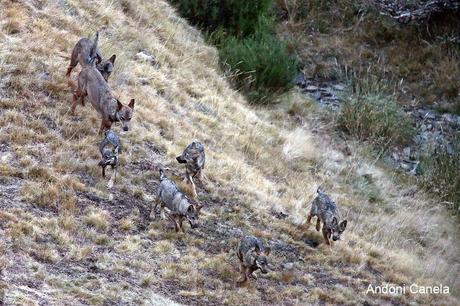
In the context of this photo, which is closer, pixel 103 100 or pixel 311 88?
pixel 103 100

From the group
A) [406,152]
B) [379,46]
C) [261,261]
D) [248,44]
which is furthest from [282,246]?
[379,46]

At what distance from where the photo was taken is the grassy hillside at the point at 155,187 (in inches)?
308

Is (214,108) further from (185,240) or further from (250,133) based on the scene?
(185,240)

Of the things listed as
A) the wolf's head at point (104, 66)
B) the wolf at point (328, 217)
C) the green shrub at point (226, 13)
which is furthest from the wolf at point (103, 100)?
the green shrub at point (226, 13)

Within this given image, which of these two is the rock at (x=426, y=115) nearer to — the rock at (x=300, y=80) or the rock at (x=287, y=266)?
the rock at (x=300, y=80)

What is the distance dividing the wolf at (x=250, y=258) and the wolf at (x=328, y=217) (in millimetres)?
1734

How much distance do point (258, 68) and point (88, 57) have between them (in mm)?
5678

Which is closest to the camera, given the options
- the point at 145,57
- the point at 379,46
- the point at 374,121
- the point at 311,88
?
the point at 145,57

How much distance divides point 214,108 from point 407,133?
4.64 metres

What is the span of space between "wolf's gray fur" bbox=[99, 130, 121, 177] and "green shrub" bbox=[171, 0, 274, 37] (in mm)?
7717

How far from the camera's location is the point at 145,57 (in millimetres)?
13359

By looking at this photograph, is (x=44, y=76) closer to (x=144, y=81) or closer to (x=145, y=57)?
(x=144, y=81)

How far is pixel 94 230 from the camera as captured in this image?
8.31 m

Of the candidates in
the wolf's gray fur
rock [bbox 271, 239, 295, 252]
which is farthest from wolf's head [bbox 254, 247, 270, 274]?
the wolf's gray fur
